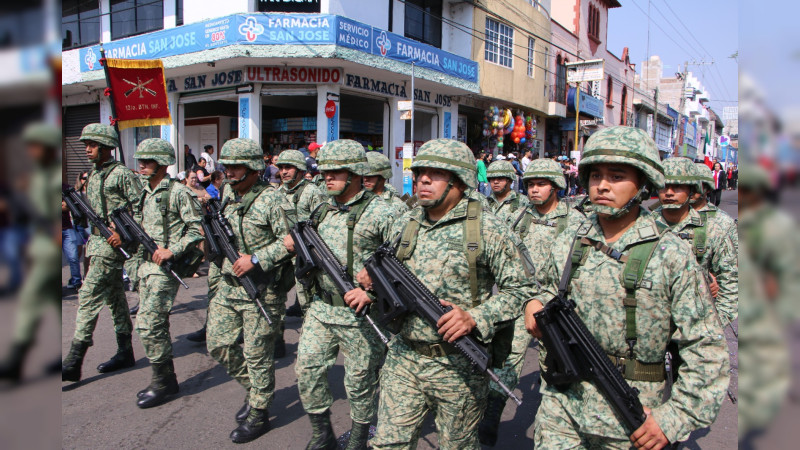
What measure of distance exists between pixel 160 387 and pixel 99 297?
1156 millimetres

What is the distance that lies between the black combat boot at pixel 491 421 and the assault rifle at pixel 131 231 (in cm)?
268

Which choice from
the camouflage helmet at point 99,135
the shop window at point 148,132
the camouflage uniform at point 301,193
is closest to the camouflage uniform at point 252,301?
the camouflage helmet at point 99,135

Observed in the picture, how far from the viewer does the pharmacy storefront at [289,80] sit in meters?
13.0

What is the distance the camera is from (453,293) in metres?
2.77

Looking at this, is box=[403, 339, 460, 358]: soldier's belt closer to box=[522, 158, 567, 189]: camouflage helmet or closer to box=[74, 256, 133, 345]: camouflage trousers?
box=[522, 158, 567, 189]: camouflage helmet

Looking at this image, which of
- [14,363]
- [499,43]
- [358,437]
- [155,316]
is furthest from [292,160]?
[499,43]

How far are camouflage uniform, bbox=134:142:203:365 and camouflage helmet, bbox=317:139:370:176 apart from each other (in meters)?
1.42

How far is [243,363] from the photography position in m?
4.15

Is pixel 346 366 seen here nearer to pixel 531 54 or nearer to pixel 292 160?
pixel 292 160

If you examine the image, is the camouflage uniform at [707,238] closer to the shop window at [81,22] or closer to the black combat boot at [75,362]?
the black combat boot at [75,362]

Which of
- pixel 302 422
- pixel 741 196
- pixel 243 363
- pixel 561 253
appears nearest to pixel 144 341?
pixel 243 363

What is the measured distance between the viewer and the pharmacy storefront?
13.0 meters

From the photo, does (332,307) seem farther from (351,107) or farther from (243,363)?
(351,107)

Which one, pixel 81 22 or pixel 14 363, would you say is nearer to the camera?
pixel 14 363
